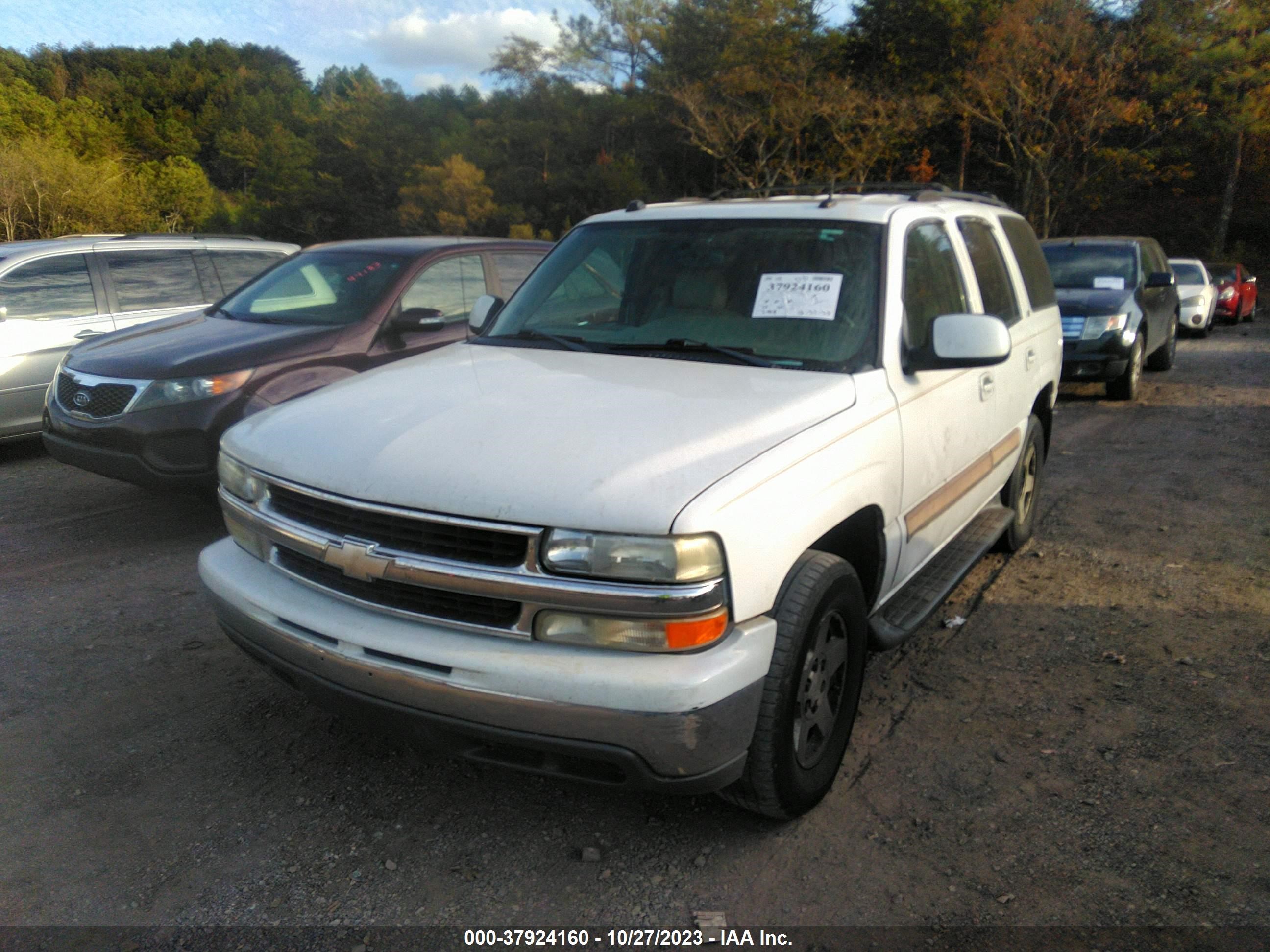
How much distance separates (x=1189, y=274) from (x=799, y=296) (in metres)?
17.2

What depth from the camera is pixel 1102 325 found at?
1004 centimetres

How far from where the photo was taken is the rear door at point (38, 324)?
7.35m

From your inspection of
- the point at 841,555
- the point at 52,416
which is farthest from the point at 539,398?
the point at 52,416

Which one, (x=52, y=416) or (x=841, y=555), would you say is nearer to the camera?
(x=841, y=555)

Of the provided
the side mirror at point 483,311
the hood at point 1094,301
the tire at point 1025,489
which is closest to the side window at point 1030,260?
the tire at point 1025,489

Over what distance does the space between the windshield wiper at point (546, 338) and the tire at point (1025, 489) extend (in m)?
2.55

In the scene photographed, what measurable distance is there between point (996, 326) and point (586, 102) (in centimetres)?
4868

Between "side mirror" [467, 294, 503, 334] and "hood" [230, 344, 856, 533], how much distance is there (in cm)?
77

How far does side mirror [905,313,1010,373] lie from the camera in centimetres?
327

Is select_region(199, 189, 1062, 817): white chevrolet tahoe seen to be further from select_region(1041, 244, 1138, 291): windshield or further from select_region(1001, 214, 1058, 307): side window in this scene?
select_region(1041, 244, 1138, 291): windshield

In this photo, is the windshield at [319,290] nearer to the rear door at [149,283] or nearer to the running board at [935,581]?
the rear door at [149,283]

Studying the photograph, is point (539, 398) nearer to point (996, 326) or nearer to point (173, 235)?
point (996, 326)

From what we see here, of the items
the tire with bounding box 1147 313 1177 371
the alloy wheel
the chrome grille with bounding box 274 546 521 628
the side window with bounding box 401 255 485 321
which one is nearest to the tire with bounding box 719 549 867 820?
the alloy wheel

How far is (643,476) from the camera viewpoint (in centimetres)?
239
